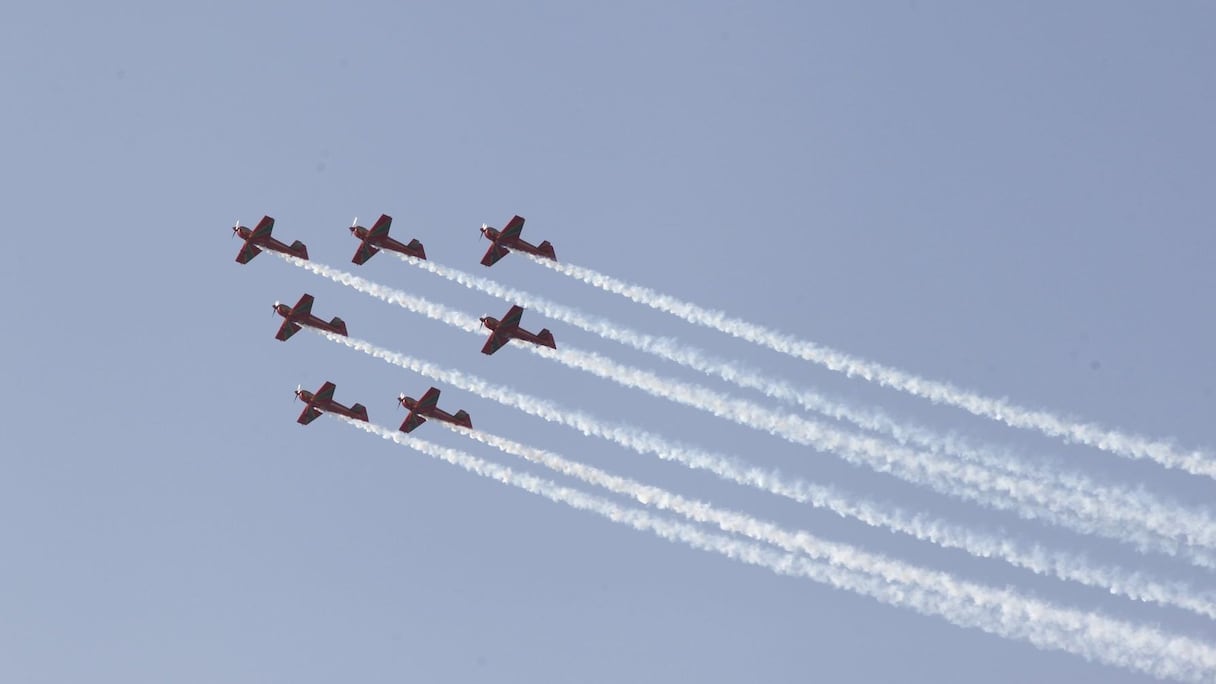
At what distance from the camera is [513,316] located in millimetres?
104750

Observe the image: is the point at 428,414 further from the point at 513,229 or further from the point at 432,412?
the point at 513,229

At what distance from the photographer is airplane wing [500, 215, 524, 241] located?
4149 inches

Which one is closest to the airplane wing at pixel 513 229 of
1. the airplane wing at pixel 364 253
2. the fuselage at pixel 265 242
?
the airplane wing at pixel 364 253

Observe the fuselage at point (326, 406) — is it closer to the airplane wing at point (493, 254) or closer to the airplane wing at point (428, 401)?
the airplane wing at point (428, 401)

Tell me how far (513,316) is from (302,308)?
512 inches

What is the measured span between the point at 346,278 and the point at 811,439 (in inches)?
1165

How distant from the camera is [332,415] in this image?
362 ft

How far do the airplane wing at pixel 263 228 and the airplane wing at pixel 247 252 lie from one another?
0.45 m

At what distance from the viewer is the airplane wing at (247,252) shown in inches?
4245

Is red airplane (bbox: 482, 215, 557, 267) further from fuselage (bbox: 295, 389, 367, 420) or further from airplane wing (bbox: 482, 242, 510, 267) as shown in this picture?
fuselage (bbox: 295, 389, 367, 420)

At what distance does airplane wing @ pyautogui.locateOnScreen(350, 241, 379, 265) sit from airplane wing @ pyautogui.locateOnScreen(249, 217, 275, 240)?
5.18m

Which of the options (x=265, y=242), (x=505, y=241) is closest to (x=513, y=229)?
(x=505, y=241)

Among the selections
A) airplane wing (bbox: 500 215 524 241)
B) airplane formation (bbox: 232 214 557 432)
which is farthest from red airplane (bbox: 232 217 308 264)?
airplane wing (bbox: 500 215 524 241)

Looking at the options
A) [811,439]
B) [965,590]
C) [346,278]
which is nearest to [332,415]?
[346,278]
